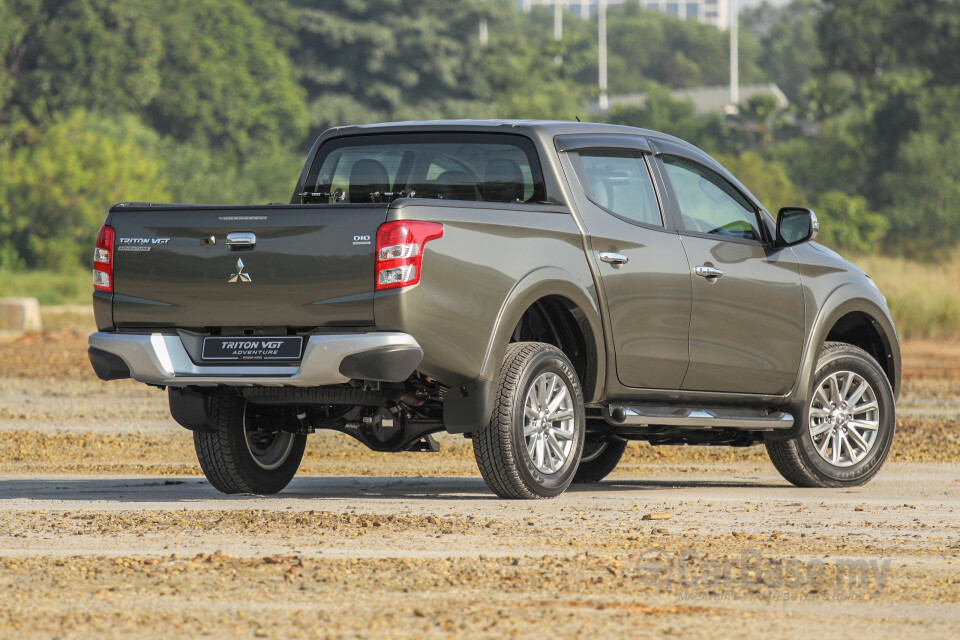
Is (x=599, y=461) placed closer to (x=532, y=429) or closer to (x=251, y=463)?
(x=532, y=429)

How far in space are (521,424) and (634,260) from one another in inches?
48.4

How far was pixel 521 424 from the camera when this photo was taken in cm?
873

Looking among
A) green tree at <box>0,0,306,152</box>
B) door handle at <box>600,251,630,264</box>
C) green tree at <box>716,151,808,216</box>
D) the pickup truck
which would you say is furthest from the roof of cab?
green tree at <box>0,0,306,152</box>

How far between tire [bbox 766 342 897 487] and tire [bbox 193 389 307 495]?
2922 mm

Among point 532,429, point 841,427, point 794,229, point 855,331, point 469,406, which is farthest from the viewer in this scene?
point 855,331

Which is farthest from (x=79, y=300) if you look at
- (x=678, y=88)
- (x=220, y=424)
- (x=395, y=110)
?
(x=678, y=88)

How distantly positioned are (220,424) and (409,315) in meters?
1.81

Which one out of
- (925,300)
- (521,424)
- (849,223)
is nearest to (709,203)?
(521,424)

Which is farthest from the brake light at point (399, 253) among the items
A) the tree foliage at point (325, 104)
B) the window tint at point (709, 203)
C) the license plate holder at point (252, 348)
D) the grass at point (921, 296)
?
the tree foliage at point (325, 104)

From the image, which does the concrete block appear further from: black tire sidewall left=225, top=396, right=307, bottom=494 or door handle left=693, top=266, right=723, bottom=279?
door handle left=693, top=266, right=723, bottom=279

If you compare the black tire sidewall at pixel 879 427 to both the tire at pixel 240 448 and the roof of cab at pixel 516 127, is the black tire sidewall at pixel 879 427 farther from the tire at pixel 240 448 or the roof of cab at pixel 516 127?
the tire at pixel 240 448

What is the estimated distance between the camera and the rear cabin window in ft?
30.8

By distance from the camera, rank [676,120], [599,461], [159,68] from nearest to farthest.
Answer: [599,461], [159,68], [676,120]

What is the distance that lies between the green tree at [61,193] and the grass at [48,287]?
3.05 metres
